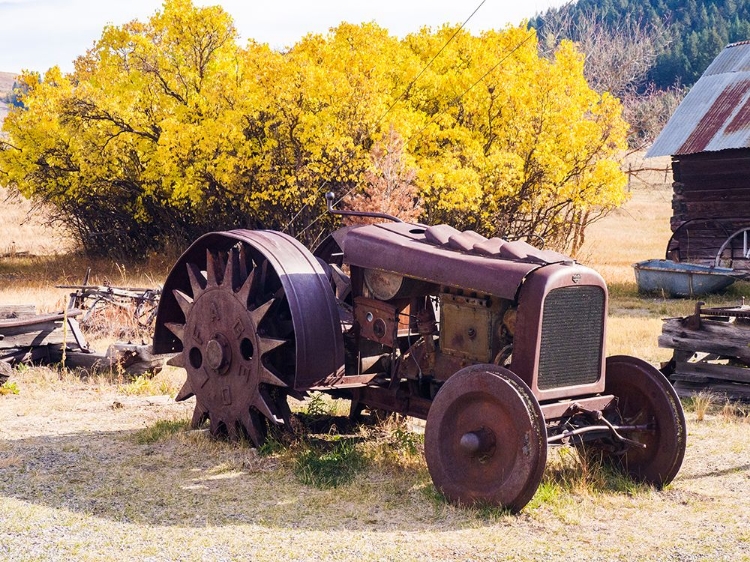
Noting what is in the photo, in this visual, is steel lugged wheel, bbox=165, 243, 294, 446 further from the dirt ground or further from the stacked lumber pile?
the stacked lumber pile

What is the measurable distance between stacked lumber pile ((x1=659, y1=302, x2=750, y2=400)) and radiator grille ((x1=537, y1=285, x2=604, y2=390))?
363 cm

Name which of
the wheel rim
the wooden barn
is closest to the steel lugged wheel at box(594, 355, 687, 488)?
the wheel rim

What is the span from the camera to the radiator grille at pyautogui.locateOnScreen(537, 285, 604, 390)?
5.45 meters

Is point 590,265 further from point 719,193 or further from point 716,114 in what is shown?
point 716,114

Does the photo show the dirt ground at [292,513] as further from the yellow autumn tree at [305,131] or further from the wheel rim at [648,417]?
the yellow autumn tree at [305,131]

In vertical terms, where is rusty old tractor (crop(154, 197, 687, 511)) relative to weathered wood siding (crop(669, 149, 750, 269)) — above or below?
below

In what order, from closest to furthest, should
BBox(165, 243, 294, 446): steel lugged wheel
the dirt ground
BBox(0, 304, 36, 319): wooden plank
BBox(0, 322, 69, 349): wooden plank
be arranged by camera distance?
the dirt ground, BBox(165, 243, 294, 446): steel lugged wheel, BBox(0, 322, 69, 349): wooden plank, BBox(0, 304, 36, 319): wooden plank

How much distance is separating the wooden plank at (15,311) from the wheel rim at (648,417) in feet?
20.7

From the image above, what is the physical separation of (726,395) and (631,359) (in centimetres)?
322

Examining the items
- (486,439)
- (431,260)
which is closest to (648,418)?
(486,439)

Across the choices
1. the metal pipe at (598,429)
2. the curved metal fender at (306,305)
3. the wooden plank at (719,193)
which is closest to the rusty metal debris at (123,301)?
the curved metal fender at (306,305)

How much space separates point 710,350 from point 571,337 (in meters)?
3.89

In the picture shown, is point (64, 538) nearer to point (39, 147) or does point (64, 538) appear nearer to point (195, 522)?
point (195, 522)

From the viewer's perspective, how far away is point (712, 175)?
18.9 metres
